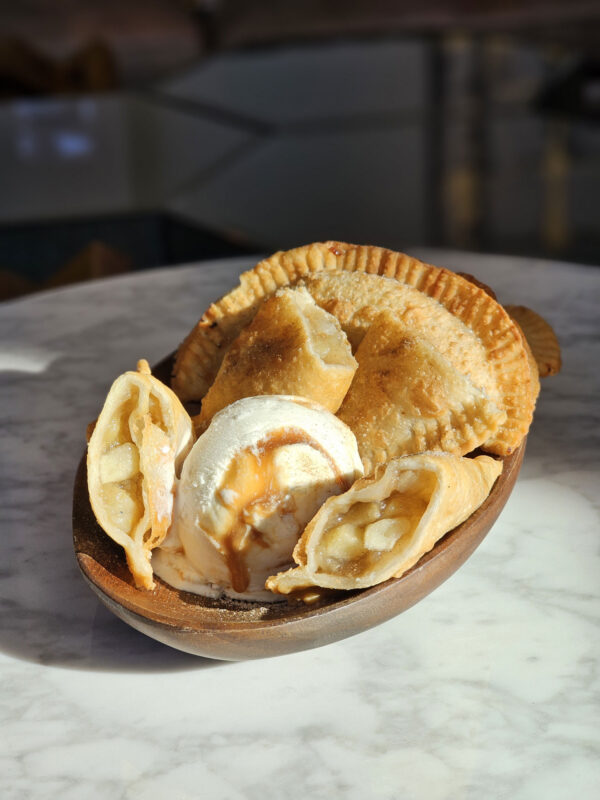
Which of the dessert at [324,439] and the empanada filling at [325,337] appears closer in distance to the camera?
the dessert at [324,439]

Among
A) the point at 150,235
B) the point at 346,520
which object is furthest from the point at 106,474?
the point at 150,235

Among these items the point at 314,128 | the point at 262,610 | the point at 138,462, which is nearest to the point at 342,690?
the point at 262,610

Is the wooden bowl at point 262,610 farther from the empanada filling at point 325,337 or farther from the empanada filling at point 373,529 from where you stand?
the empanada filling at point 325,337

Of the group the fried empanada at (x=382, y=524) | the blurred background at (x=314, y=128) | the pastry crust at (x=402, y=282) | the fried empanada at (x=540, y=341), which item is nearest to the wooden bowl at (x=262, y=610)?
the fried empanada at (x=382, y=524)

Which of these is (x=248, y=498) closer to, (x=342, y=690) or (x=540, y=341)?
(x=342, y=690)

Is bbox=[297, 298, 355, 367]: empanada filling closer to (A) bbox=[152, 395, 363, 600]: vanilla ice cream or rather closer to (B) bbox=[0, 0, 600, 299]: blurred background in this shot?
(A) bbox=[152, 395, 363, 600]: vanilla ice cream
